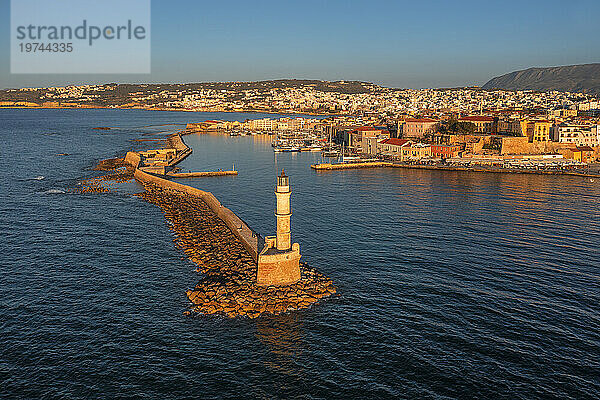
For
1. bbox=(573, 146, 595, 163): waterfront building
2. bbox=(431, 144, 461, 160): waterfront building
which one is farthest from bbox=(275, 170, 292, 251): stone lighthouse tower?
bbox=(573, 146, 595, 163): waterfront building

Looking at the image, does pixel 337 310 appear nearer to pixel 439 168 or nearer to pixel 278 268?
pixel 278 268

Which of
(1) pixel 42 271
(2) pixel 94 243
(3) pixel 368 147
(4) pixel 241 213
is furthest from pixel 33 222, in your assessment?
(3) pixel 368 147

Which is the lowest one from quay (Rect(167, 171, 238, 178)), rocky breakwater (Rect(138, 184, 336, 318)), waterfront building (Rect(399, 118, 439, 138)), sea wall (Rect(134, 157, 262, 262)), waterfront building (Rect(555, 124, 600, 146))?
rocky breakwater (Rect(138, 184, 336, 318))

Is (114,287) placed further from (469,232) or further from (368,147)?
(368,147)

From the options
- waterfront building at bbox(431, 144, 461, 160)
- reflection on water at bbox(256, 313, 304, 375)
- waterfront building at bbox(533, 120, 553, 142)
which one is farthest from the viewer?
Result: waterfront building at bbox(533, 120, 553, 142)


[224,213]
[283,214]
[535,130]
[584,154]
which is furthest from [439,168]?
[283,214]

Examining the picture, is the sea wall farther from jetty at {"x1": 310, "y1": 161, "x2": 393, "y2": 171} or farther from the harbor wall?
jetty at {"x1": 310, "y1": 161, "x2": 393, "y2": 171}

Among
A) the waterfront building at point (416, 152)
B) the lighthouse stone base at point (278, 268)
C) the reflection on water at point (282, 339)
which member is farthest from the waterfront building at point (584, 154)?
the reflection on water at point (282, 339)
